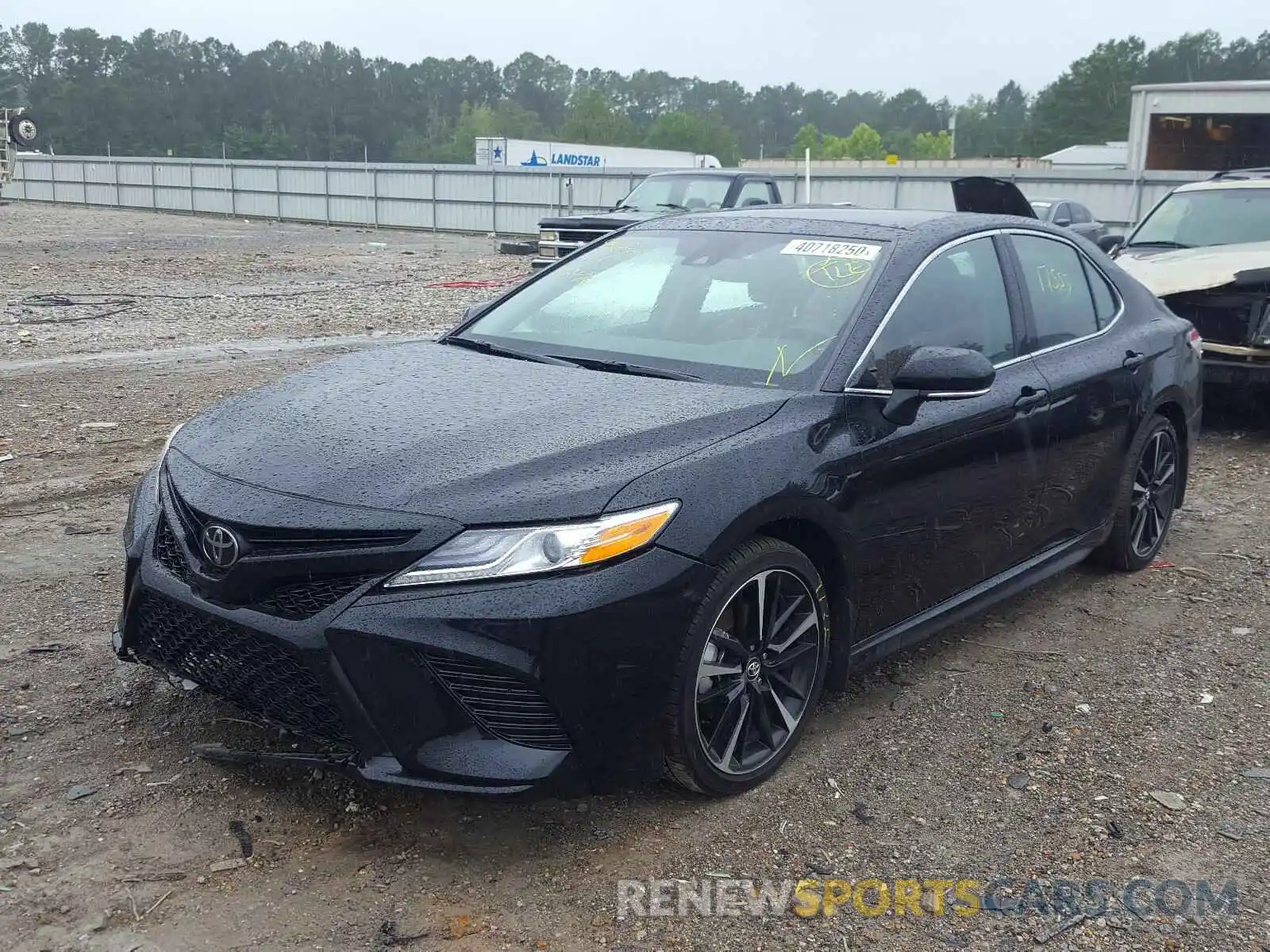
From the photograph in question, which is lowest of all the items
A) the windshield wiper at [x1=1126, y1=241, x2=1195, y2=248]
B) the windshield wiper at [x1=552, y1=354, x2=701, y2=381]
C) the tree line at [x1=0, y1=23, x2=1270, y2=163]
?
the windshield wiper at [x1=552, y1=354, x2=701, y2=381]

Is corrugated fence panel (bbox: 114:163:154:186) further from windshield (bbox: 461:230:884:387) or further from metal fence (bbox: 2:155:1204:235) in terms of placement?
windshield (bbox: 461:230:884:387)

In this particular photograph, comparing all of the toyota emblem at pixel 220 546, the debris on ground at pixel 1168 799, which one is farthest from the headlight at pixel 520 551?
the debris on ground at pixel 1168 799

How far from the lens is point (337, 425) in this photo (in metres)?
3.55

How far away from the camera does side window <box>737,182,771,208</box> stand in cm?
1727

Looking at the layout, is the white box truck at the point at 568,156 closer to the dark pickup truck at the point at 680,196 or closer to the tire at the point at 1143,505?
the dark pickup truck at the point at 680,196

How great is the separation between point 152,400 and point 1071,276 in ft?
21.1

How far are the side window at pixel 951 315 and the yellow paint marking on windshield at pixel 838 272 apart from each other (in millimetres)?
172

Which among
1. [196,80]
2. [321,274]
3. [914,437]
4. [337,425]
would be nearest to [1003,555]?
[914,437]

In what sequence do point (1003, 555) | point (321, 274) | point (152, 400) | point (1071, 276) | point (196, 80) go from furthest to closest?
point (196, 80), point (321, 274), point (152, 400), point (1071, 276), point (1003, 555)

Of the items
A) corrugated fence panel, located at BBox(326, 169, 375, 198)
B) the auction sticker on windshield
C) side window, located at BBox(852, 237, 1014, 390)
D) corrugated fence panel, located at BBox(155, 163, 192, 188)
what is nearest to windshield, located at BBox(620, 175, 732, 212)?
side window, located at BBox(852, 237, 1014, 390)

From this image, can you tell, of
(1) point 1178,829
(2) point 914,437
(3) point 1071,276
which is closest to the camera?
(1) point 1178,829

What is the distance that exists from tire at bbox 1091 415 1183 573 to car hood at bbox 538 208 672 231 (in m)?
11.0

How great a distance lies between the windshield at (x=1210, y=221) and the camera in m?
9.71

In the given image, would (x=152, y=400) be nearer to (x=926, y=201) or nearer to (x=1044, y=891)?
(x=1044, y=891)
